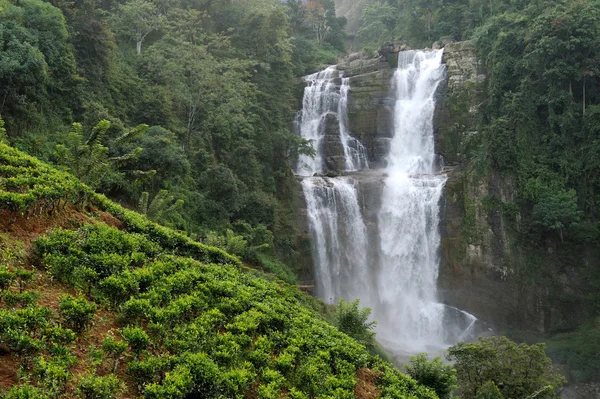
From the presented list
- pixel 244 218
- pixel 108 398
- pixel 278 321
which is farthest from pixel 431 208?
pixel 108 398

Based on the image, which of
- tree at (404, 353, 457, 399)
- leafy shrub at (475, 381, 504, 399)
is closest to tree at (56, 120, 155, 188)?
tree at (404, 353, 457, 399)

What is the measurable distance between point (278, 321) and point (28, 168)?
5119 mm

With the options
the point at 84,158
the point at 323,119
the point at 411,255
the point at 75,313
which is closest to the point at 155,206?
the point at 84,158

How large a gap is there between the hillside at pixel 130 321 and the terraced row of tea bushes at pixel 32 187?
0.8 inches

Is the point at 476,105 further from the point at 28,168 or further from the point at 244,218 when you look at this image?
the point at 28,168

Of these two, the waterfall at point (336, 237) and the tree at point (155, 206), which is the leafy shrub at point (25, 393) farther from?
the waterfall at point (336, 237)

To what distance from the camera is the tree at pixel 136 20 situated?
77.0 ft

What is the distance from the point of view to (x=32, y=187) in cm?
662

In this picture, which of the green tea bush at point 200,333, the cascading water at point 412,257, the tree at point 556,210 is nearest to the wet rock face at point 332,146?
the cascading water at point 412,257

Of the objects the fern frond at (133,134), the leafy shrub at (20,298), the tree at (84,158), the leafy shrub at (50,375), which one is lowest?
the leafy shrub at (50,375)

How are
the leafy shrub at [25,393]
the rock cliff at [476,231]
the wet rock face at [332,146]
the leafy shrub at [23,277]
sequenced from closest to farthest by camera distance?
the leafy shrub at [25,393], the leafy shrub at [23,277], the rock cliff at [476,231], the wet rock face at [332,146]

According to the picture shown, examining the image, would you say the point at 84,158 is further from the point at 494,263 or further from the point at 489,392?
the point at 494,263

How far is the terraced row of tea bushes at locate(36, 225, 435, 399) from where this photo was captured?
15.5ft

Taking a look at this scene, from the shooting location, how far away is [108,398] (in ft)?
12.8
